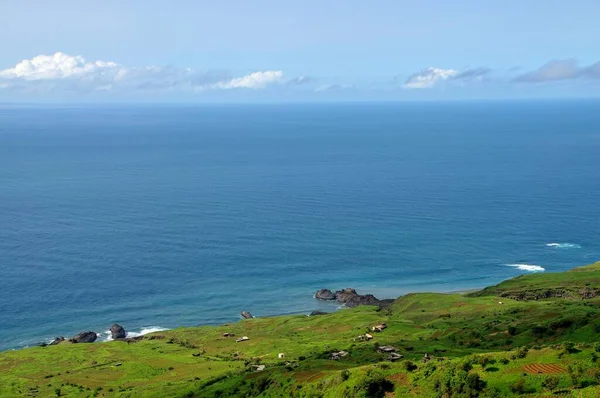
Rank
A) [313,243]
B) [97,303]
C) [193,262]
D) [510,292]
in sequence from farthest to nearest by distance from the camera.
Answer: [313,243] → [193,262] → [97,303] → [510,292]

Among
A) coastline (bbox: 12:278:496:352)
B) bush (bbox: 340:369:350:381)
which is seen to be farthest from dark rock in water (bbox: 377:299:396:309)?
bush (bbox: 340:369:350:381)

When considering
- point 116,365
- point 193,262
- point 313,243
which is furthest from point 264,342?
point 313,243

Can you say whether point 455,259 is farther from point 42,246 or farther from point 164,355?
point 42,246

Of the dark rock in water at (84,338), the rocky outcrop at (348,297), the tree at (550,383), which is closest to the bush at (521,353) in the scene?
the tree at (550,383)

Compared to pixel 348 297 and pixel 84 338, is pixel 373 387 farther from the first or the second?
pixel 348 297

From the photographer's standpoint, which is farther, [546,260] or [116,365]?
[546,260]

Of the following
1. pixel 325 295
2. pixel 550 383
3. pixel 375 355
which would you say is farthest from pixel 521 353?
pixel 325 295

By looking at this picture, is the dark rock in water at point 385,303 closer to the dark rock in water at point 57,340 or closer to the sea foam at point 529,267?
the sea foam at point 529,267
